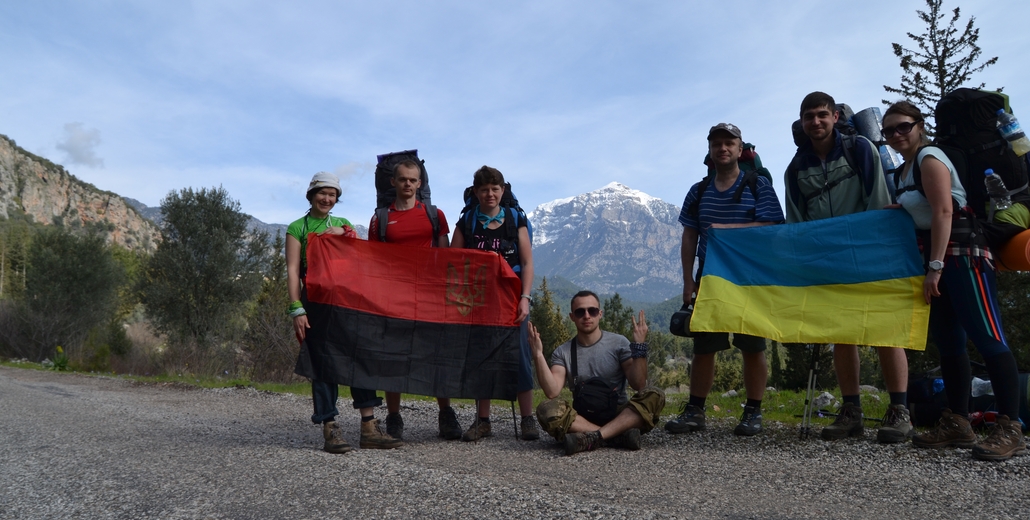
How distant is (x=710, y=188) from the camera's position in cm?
611

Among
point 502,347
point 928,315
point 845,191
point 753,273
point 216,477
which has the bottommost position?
point 216,477

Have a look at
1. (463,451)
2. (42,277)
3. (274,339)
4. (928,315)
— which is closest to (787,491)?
(928,315)

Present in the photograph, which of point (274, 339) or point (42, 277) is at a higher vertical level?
point (42, 277)

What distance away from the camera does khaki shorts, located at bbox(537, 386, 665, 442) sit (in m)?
5.30

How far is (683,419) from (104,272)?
118 feet

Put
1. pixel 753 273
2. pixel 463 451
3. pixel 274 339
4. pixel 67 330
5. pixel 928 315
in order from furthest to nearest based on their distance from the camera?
pixel 67 330, pixel 274 339, pixel 753 273, pixel 463 451, pixel 928 315

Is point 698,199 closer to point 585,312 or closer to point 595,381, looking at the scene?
point 585,312

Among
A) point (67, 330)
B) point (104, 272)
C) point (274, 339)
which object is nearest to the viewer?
point (274, 339)

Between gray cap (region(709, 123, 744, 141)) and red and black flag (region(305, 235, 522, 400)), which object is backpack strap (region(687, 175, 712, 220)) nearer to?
gray cap (region(709, 123, 744, 141))

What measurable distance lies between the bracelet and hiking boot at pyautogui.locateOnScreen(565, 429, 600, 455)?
716 millimetres

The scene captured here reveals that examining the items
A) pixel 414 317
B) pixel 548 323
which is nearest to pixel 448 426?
pixel 414 317

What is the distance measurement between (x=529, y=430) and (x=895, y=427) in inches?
118

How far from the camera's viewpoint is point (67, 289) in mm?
32469

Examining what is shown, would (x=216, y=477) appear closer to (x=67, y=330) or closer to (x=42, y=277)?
(x=67, y=330)
